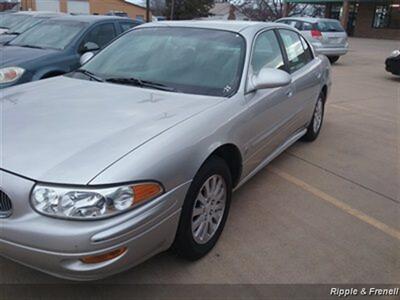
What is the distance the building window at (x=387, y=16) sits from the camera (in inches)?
1257

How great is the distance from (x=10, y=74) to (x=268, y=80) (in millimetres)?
3883

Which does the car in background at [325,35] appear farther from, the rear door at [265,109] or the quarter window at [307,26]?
the rear door at [265,109]

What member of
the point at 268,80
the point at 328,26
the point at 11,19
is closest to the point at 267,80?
the point at 268,80

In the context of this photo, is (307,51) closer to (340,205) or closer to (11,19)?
(340,205)

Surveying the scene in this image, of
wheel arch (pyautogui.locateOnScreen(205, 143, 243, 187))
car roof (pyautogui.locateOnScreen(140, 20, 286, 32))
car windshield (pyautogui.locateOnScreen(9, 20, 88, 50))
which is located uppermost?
car roof (pyautogui.locateOnScreen(140, 20, 286, 32))

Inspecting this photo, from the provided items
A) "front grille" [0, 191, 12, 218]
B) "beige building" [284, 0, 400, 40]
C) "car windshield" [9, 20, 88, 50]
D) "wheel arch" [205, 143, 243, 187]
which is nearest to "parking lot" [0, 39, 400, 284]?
"wheel arch" [205, 143, 243, 187]

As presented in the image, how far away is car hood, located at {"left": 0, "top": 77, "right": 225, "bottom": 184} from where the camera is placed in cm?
224

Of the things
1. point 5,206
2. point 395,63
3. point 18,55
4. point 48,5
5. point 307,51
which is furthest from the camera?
point 48,5

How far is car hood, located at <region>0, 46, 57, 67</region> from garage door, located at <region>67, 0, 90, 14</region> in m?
43.4

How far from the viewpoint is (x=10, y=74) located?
18.7 ft

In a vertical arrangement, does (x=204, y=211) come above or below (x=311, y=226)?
above

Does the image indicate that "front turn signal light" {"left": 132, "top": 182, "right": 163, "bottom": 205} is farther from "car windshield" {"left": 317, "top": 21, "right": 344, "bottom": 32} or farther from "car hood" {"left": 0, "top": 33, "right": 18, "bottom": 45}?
"car windshield" {"left": 317, "top": 21, "right": 344, "bottom": 32}

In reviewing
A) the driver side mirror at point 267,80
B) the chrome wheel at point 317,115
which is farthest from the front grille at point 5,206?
the chrome wheel at point 317,115

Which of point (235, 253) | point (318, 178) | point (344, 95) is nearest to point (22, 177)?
point (235, 253)
